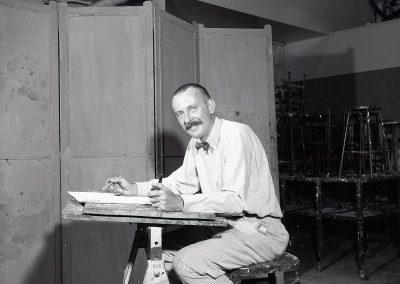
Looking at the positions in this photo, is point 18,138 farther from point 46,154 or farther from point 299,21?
point 299,21

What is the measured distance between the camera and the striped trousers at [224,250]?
2.04 metres

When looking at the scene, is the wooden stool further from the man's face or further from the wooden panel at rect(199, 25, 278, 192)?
the wooden panel at rect(199, 25, 278, 192)

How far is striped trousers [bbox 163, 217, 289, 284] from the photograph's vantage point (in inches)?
80.2

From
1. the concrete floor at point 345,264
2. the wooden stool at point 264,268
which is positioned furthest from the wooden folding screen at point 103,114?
the concrete floor at point 345,264

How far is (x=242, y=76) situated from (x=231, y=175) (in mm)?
2366

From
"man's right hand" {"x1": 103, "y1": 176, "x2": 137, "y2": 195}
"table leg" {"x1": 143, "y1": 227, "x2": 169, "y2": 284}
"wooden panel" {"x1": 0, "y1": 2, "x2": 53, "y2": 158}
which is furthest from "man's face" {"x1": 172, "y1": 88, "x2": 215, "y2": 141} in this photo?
"wooden panel" {"x1": 0, "y1": 2, "x2": 53, "y2": 158}

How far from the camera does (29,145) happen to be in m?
3.62

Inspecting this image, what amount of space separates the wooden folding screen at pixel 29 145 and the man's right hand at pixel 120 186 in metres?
1.42

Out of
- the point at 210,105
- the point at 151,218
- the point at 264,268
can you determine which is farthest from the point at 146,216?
the point at 210,105

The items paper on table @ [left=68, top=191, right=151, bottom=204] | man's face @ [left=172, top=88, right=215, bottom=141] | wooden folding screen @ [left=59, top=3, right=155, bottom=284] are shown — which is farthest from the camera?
wooden folding screen @ [left=59, top=3, right=155, bottom=284]

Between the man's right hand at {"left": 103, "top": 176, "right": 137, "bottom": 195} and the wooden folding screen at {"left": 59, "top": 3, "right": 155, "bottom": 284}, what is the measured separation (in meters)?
1.29

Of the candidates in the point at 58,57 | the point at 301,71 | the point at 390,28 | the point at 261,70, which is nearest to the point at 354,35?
the point at 390,28

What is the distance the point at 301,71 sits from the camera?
334 inches

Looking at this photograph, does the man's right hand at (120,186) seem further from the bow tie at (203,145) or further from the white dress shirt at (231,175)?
the bow tie at (203,145)
